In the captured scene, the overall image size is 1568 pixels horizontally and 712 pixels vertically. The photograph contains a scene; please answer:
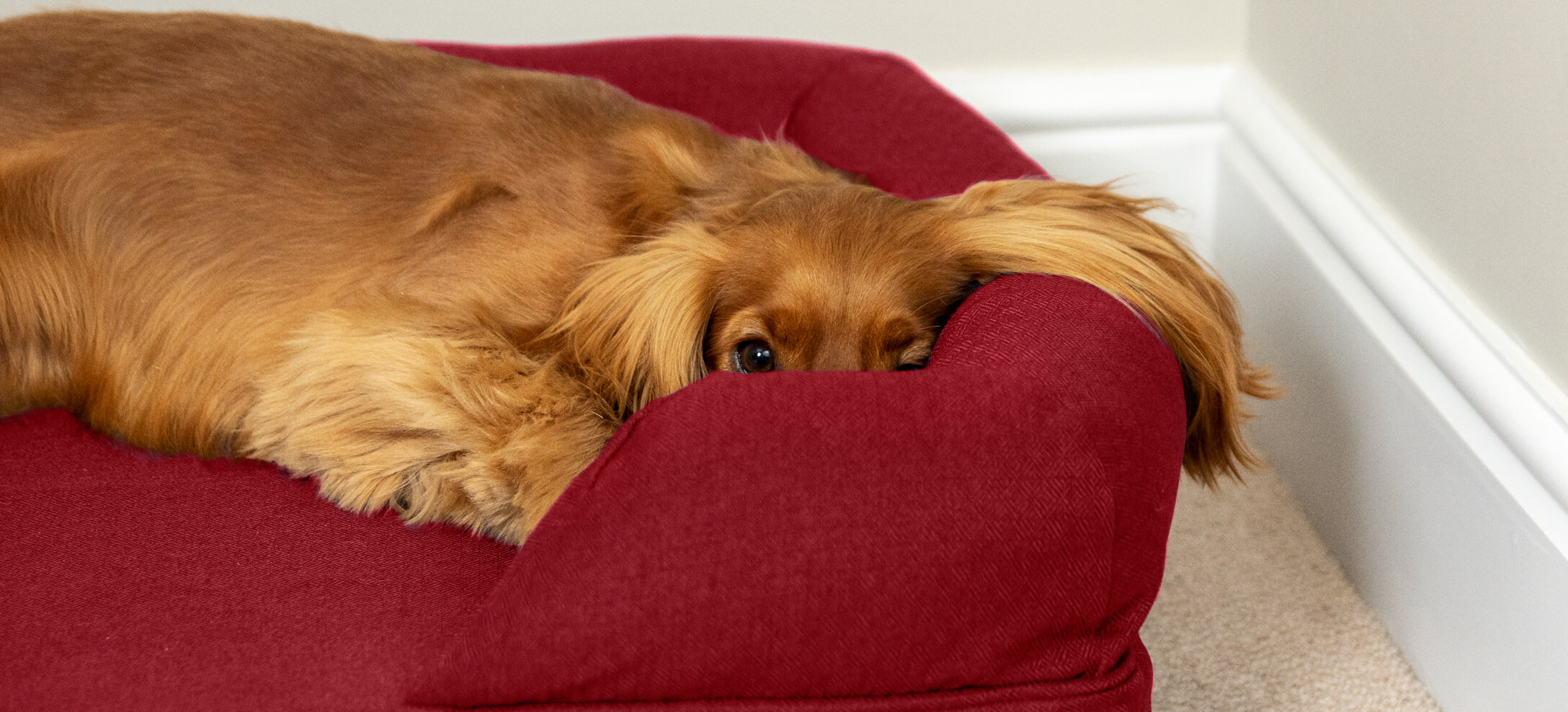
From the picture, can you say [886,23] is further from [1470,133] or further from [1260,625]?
[1260,625]

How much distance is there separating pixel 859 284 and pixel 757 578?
0.47m

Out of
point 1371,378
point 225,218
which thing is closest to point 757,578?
point 225,218

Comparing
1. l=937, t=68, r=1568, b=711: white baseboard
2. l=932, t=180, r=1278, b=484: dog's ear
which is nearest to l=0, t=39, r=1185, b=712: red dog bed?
l=932, t=180, r=1278, b=484: dog's ear

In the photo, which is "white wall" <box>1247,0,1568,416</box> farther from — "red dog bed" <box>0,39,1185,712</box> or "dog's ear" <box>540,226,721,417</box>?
"dog's ear" <box>540,226,721,417</box>

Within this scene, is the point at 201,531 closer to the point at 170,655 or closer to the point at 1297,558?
the point at 170,655

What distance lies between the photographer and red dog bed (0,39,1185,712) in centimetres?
129

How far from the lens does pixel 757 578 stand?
4.22 feet

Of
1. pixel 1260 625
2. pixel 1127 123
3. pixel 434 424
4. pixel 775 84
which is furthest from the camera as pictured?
pixel 1127 123

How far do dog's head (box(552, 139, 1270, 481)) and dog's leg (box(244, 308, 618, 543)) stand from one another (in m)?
0.12

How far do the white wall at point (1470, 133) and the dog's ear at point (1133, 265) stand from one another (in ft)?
1.10

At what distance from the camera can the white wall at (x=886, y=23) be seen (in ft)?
8.95

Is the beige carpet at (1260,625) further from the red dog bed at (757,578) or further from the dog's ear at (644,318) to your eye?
the dog's ear at (644,318)

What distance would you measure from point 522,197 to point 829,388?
639mm

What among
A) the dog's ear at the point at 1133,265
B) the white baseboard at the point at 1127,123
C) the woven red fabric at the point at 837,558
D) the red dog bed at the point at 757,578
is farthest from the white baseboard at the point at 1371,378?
the woven red fabric at the point at 837,558
